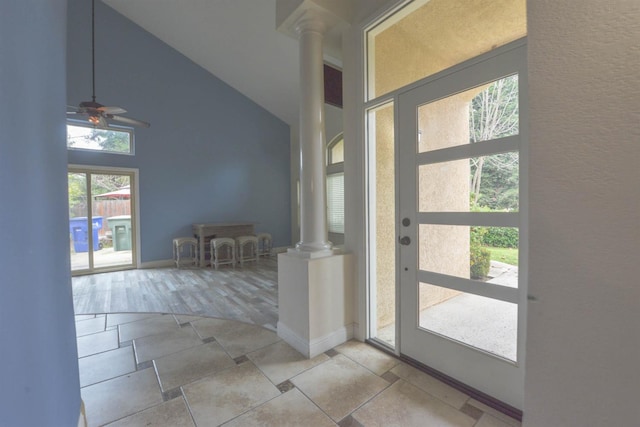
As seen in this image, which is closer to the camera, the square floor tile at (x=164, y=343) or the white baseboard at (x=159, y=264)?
the square floor tile at (x=164, y=343)

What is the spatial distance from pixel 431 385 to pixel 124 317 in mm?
3248

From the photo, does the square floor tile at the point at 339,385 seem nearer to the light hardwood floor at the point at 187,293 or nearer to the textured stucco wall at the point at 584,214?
the light hardwood floor at the point at 187,293

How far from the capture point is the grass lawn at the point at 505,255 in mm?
1547

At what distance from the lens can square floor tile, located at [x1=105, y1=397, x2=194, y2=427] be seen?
4.92 feet

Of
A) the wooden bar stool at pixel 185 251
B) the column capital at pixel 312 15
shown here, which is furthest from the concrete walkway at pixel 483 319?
the wooden bar stool at pixel 185 251

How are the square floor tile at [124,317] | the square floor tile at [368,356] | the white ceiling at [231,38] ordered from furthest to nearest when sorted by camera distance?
1. the white ceiling at [231,38]
2. the square floor tile at [124,317]
3. the square floor tile at [368,356]

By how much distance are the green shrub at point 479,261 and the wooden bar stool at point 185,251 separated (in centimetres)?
542

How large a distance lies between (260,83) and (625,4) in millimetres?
6579

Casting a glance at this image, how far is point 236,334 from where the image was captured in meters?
2.56

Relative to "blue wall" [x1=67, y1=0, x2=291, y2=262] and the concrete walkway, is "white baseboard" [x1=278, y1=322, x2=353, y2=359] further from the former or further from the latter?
"blue wall" [x1=67, y1=0, x2=291, y2=262]

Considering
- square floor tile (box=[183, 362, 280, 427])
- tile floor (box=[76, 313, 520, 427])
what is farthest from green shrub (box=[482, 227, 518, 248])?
square floor tile (box=[183, 362, 280, 427])

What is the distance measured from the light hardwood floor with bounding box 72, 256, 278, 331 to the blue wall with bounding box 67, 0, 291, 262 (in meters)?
1.03

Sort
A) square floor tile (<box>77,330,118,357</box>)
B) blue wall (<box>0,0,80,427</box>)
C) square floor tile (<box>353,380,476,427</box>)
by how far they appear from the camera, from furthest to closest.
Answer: square floor tile (<box>77,330,118,357</box>) < square floor tile (<box>353,380,476,427</box>) < blue wall (<box>0,0,80,427</box>)

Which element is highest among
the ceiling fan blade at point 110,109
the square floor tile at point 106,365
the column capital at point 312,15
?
the column capital at point 312,15
